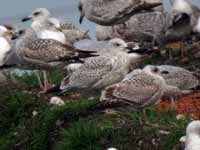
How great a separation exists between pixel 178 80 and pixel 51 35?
3.61m

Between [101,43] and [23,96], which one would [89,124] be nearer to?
[23,96]

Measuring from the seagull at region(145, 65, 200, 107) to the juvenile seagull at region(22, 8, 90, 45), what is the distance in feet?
12.0

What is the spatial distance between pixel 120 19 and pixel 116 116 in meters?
4.60

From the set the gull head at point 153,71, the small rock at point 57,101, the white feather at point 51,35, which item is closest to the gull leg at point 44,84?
the small rock at point 57,101

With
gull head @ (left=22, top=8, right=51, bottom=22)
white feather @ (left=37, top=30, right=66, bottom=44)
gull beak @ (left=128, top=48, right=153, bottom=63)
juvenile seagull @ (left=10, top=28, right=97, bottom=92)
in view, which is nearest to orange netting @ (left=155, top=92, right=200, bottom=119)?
gull beak @ (left=128, top=48, right=153, bottom=63)

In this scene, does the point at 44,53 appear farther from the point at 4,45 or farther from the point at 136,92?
the point at 136,92

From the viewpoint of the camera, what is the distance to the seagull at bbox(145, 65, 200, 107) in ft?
40.5

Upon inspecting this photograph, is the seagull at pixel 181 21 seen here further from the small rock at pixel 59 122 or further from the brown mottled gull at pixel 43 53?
the small rock at pixel 59 122

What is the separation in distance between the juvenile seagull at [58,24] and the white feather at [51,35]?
0.22 metres

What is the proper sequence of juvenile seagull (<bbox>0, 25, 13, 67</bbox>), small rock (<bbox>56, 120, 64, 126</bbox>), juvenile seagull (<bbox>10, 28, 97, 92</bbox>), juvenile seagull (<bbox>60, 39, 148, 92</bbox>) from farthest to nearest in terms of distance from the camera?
juvenile seagull (<bbox>0, 25, 13, 67</bbox>) → juvenile seagull (<bbox>10, 28, 97, 92</bbox>) → juvenile seagull (<bbox>60, 39, 148, 92</bbox>) → small rock (<bbox>56, 120, 64, 126</bbox>)

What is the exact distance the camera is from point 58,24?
681 inches

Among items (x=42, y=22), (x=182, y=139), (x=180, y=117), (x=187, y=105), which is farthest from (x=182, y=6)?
(x=182, y=139)

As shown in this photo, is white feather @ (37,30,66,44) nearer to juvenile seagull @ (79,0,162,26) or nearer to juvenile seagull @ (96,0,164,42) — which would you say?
juvenile seagull @ (79,0,162,26)

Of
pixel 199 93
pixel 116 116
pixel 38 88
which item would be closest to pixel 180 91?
pixel 199 93
